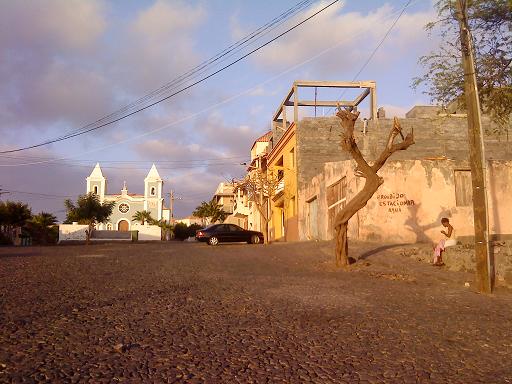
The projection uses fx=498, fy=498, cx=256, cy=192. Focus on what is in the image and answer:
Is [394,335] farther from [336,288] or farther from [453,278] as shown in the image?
[453,278]

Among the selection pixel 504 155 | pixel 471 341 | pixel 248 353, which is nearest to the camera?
pixel 248 353

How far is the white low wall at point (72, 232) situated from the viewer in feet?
182

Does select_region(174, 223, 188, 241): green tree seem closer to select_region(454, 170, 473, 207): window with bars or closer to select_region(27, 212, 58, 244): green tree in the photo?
select_region(27, 212, 58, 244): green tree

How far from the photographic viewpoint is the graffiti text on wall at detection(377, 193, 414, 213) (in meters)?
18.5

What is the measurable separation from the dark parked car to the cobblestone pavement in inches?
685

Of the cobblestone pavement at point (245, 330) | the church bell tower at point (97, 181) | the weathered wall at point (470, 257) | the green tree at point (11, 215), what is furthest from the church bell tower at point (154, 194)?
the cobblestone pavement at point (245, 330)

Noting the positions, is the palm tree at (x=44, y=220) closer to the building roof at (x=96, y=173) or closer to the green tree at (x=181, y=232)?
the green tree at (x=181, y=232)

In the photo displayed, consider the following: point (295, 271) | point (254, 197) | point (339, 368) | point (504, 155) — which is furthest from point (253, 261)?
point (504, 155)

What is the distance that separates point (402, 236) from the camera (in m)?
18.5

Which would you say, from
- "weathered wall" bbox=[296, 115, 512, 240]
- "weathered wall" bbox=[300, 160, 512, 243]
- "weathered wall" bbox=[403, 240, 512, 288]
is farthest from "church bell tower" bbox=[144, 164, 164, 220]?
"weathered wall" bbox=[403, 240, 512, 288]

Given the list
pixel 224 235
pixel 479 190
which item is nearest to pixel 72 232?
pixel 224 235

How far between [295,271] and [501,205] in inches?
425

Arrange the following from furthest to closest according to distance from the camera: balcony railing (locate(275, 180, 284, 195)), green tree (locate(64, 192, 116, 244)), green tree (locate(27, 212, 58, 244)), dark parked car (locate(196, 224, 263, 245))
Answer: green tree (locate(27, 212, 58, 244)) < green tree (locate(64, 192, 116, 244)) < balcony railing (locate(275, 180, 284, 195)) < dark parked car (locate(196, 224, 263, 245))

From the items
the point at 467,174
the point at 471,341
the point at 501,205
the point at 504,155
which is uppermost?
the point at 504,155
